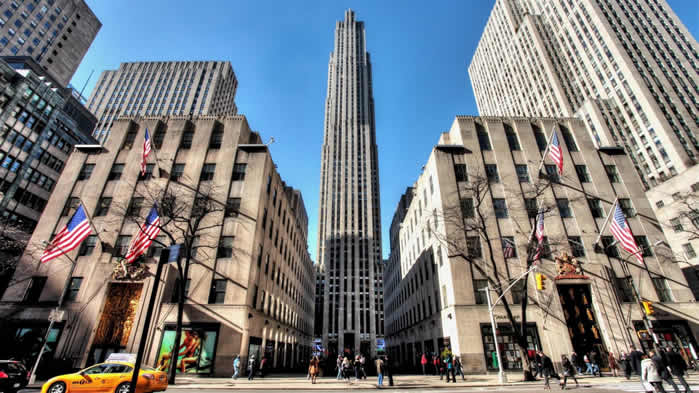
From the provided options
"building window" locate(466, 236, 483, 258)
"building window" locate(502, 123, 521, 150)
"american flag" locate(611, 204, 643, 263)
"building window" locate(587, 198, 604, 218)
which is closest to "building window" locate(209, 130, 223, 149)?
"building window" locate(466, 236, 483, 258)

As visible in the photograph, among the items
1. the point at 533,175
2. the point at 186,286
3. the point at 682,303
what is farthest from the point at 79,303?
the point at 682,303

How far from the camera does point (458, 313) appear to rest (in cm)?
2723

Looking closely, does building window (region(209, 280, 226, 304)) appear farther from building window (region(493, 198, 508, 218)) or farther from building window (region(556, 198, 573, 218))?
building window (region(556, 198, 573, 218))

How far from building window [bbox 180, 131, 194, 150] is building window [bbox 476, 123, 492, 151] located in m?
35.5

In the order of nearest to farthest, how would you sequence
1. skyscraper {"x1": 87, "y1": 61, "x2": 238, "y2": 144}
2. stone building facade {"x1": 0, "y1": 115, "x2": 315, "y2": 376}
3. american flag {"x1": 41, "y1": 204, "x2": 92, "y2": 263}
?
american flag {"x1": 41, "y1": 204, "x2": 92, "y2": 263}
stone building facade {"x1": 0, "y1": 115, "x2": 315, "y2": 376}
skyscraper {"x1": 87, "y1": 61, "x2": 238, "y2": 144}

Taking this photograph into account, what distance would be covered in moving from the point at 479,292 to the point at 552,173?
17.6 meters

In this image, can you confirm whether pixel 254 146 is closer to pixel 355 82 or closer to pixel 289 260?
pixel 289 260

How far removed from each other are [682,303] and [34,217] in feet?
283

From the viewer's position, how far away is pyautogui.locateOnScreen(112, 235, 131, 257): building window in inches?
1158

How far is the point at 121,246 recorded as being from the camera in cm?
2978

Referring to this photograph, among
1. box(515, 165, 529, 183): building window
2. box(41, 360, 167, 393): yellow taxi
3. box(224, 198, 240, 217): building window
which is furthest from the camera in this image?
box(515, 165, 529, 183): building window

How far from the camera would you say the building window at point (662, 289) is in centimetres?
2894

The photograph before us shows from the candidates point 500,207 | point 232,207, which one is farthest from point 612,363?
point 232,207

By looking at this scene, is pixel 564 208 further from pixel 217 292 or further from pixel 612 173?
pixel 217 292
